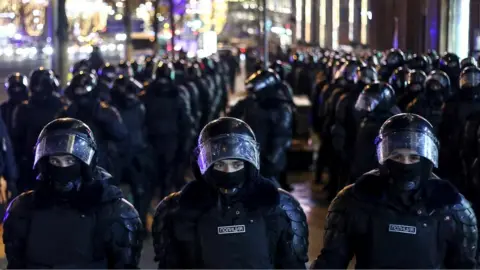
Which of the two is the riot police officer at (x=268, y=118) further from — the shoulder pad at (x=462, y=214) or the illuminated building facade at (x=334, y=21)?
the illuminated building facade at (x=334, y=21)

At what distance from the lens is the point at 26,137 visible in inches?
385

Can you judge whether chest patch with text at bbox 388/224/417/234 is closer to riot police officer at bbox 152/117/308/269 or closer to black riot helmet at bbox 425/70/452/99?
riot police officer at bbox 152/117/308/269

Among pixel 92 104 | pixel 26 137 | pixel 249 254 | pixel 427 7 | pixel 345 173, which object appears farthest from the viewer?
pixel 427 7

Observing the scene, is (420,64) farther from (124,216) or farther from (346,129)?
(124,216)

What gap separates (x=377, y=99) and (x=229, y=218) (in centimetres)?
501

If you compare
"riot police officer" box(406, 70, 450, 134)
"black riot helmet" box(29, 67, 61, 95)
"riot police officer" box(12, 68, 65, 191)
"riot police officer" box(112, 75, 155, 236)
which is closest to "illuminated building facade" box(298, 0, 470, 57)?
"riot police officer" box(406, 70, 450, 134)

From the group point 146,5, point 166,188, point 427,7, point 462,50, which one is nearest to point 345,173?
point 166,188

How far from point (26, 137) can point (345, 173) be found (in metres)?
4.08

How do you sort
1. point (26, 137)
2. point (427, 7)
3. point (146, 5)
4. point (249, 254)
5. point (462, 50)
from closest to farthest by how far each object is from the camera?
point (249, 254) < point (26, 137) < point (462, 50) < point (427, 7) < point (146, 5)

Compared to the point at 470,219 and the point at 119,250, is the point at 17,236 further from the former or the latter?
the point at 470,219

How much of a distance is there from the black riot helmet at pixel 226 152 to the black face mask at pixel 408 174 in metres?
0.63

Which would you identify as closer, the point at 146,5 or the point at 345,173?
the point at 345,173

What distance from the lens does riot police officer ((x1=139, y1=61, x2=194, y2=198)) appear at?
11453 mm

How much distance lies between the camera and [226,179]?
4.15 m
